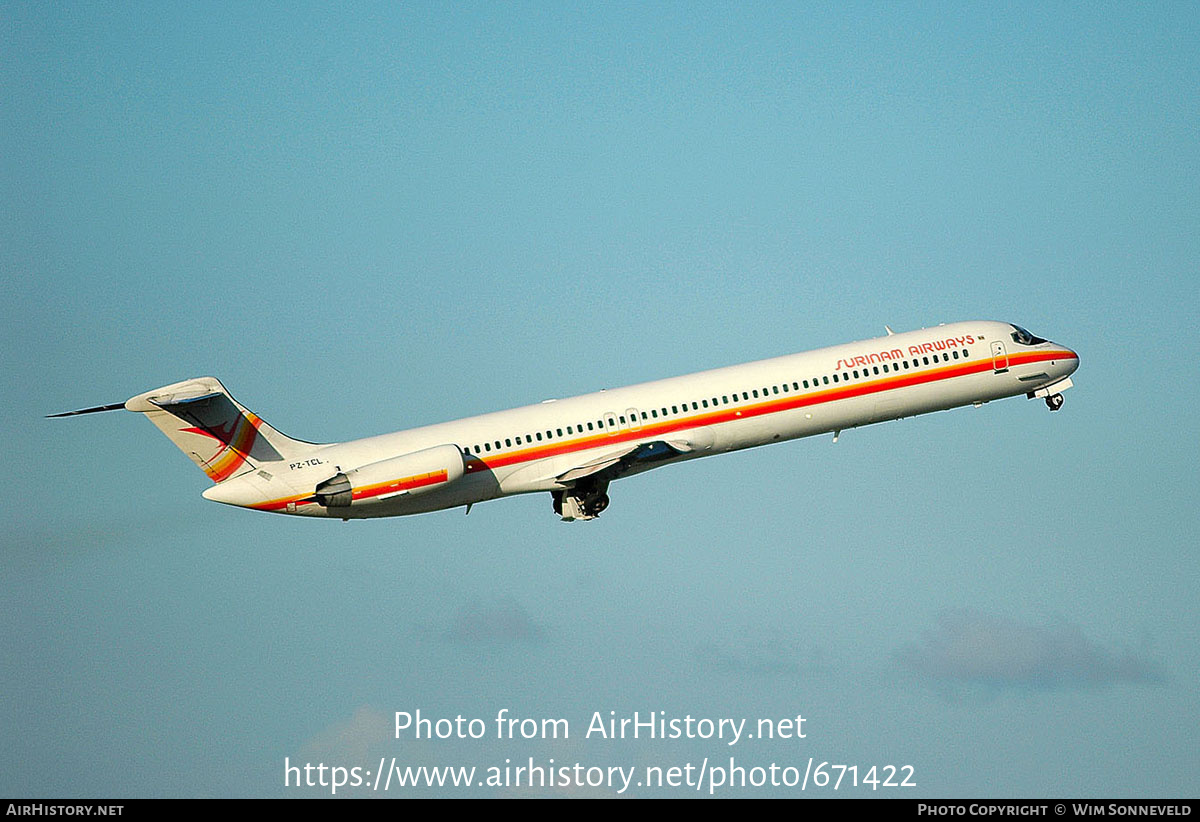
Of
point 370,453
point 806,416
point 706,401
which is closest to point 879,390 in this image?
point 806,416

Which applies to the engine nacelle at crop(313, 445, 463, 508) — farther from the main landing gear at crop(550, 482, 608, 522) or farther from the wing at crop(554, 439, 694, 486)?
the main landing gear at crop(550, 482, 608, 522)

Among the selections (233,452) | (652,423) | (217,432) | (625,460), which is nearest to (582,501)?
(625,460)

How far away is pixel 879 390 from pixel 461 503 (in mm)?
15042

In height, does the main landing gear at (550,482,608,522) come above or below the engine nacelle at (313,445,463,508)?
above

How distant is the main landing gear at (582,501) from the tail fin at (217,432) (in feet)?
27.9

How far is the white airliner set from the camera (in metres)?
55.2

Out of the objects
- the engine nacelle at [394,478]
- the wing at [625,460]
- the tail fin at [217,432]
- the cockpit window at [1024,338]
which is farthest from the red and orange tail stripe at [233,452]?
the cockpit window at [1024,338]

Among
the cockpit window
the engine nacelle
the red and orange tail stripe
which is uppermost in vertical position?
the cockpit window

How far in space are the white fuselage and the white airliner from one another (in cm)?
5

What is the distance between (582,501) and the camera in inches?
2290

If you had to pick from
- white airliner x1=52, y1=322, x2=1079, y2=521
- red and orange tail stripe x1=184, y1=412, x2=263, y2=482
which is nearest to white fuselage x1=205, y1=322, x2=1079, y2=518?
white airliner x1=52, y1=322, x2=1079, y2=521

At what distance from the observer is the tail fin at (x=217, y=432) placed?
181 ft

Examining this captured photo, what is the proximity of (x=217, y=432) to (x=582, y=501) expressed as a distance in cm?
1214

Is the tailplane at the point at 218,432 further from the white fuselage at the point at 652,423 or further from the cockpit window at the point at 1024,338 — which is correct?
the cockpit window at the point at 1024,338
